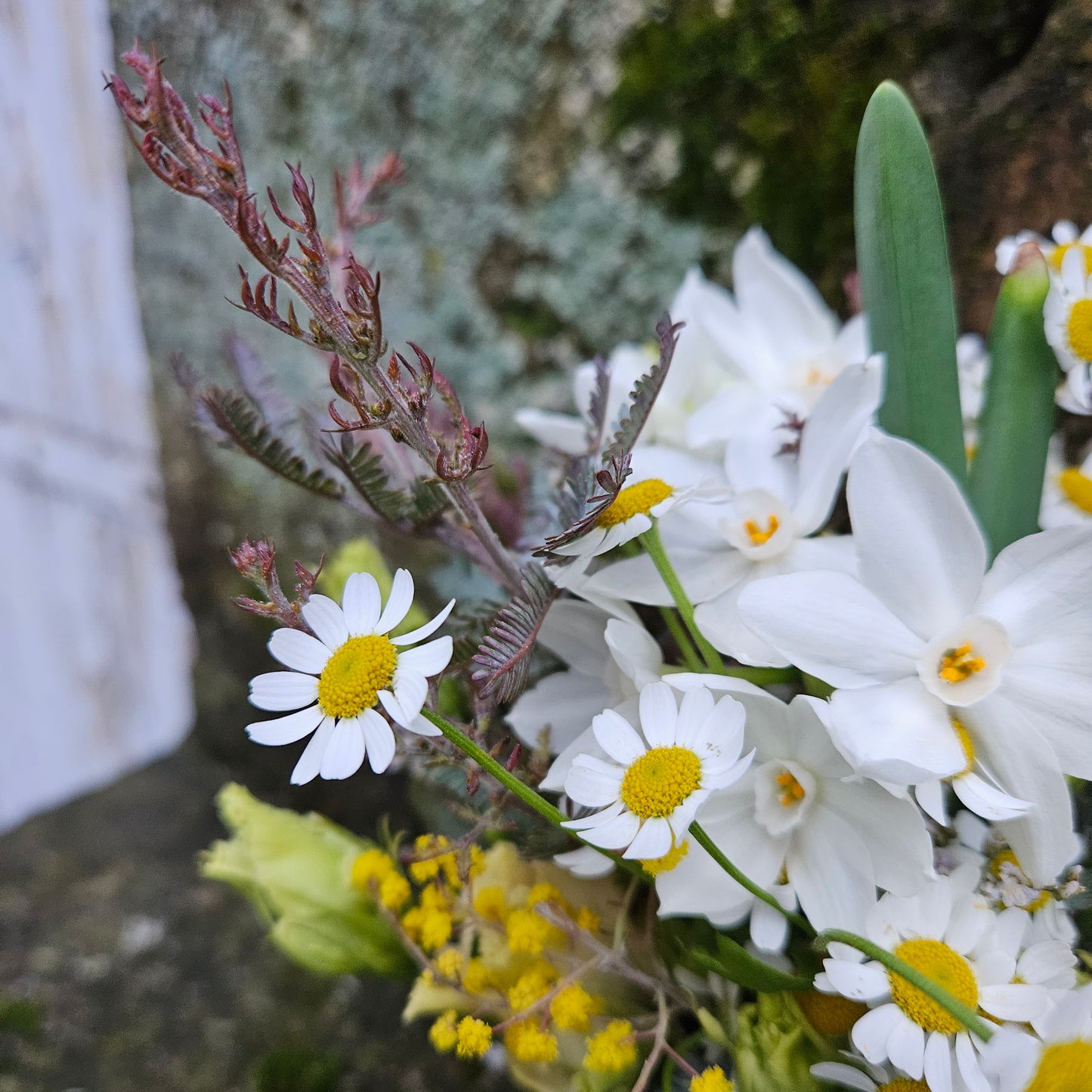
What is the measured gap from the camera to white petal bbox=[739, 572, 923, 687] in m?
0.30

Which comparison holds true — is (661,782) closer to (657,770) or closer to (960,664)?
(657,770)

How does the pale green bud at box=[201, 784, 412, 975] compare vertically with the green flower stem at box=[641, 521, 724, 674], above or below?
below

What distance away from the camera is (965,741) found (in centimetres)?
31

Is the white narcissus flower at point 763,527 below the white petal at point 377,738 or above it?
above

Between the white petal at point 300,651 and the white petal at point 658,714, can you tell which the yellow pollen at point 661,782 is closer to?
the white petal at point 658,714

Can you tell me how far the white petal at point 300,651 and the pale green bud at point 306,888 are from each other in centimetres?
24

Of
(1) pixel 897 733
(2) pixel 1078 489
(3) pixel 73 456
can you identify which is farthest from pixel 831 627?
(3) pixel 73 456

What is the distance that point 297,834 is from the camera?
1.60 feet

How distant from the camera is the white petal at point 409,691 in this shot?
26 cm

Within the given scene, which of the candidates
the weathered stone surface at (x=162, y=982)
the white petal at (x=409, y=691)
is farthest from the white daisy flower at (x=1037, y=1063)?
the weathered stone surface at (x=162, y=982)

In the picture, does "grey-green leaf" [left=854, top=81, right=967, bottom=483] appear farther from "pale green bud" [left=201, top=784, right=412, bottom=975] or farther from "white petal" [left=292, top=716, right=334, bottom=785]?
"pale green bud" [left=201, top=784, right=412, bottom=975]

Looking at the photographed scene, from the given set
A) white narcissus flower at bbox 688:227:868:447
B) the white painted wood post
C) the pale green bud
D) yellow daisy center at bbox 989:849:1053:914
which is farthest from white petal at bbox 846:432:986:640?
the white painted wood post

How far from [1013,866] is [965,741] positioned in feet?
0.20

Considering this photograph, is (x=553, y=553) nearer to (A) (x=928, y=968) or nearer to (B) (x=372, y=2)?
(A) (x=928, y=968)
